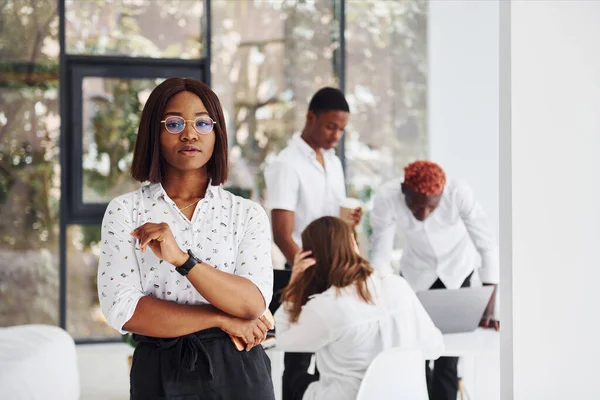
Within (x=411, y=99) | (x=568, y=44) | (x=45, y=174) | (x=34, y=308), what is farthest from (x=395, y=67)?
(x=568, y=44)

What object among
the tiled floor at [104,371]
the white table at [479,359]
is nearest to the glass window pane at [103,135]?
the tiled floor at [104,371]

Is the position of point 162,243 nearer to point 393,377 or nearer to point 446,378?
point 393,377

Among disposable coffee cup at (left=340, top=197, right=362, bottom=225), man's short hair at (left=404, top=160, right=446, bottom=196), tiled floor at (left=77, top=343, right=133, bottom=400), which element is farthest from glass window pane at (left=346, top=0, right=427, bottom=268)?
man's short hair at (left=404, top=160, right=446, bottom=196)

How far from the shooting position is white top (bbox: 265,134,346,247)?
13.5 feet

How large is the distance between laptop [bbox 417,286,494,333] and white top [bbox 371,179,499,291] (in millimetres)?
676

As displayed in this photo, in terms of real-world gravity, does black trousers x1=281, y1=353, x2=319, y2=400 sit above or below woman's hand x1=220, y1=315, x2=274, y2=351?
below

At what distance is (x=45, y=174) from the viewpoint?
6441 millimetres

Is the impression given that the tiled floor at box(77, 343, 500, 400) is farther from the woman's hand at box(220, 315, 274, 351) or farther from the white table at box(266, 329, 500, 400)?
the woman's hand at box(220, 315, 274, 351)

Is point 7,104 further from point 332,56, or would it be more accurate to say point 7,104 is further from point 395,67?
point 395,67

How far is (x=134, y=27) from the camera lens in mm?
6523

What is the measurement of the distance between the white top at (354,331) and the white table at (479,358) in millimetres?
140

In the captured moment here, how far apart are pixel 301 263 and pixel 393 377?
623 millimetres

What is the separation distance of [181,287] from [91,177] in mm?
4924

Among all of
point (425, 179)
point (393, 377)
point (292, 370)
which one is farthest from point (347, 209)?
point (393, 377)
